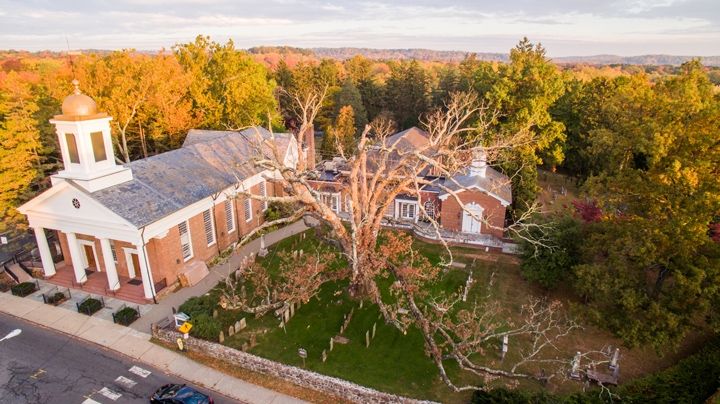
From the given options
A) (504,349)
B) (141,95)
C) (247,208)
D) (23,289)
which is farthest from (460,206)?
(141,95)

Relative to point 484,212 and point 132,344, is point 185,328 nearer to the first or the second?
point 132,344

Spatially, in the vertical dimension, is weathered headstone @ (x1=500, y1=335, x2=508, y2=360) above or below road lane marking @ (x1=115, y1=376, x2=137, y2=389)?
above

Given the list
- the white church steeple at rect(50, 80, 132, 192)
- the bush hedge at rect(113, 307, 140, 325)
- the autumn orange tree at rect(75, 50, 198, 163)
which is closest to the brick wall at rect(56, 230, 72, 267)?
the white church steeple at rect(50, 80, 132, 192)

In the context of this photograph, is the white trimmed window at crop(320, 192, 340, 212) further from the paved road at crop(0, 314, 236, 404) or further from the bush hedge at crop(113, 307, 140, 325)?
the paved road at crop(0, 314, 236, 404)

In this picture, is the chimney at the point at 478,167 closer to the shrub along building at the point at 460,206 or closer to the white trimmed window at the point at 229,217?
the shrub along building at the point at 460,206

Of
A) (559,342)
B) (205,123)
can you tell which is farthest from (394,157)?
(559,342)

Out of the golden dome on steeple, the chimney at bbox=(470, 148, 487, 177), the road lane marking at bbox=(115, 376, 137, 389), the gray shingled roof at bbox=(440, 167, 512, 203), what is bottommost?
the road lane marking at bbox=(115, 376, 137, 389)

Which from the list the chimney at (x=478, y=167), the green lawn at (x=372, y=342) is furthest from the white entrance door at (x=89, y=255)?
the chimney at (x=478, y=167)

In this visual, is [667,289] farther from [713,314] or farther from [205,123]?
[205,123]
